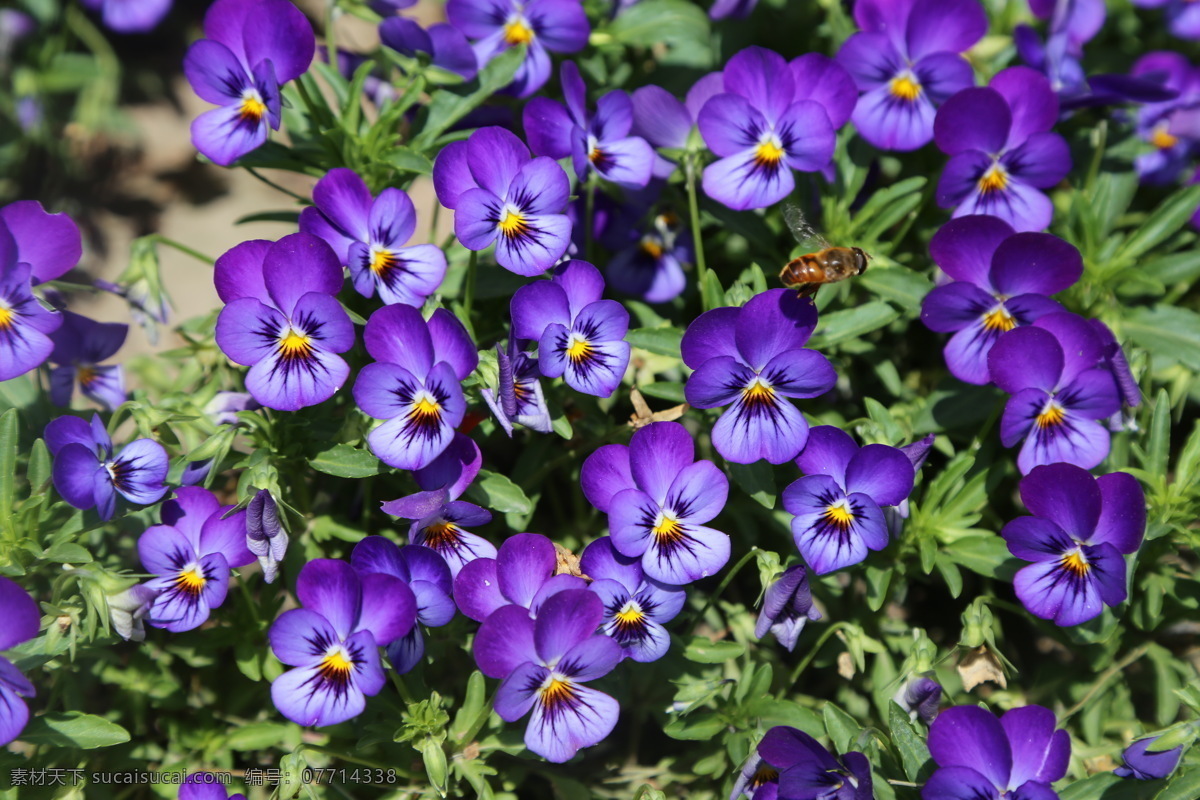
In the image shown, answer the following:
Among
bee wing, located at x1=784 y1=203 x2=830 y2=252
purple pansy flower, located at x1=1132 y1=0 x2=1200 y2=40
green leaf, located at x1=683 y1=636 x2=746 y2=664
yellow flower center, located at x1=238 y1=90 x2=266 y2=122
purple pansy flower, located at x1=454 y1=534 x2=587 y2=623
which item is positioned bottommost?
green leaf, located at x1=683 y1=636 x2=746 y2=664

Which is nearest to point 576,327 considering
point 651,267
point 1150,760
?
point 651,267

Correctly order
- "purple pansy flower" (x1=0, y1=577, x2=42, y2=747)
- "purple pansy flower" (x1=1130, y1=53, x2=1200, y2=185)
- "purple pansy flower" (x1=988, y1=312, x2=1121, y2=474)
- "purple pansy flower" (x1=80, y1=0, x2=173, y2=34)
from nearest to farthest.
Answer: "purple pansy flower" (x1=0, y1=577, x2=42, y2=747) < "purple pansy flower" (x1=988, y1=312, x2=1121, y2=474) < "purple pansy flower" (x1=1130, y1=53, x2=1200, y2=185) < "purple pansy flower" (x1=80, y1=0, x2=173, y2=34)

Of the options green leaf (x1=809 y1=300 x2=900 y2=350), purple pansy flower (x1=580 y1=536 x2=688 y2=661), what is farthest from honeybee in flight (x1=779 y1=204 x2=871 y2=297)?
purple pansy flower (x1=580 y1=536 x2=688 y2=661)

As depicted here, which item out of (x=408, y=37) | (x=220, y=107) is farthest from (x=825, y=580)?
(x=220, y=107)

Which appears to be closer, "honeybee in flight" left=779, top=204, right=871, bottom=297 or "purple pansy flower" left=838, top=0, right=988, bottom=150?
"honeybee in flight" left=779, top=204, right=871, bottom=297

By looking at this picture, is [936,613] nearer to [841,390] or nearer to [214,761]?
[841,390]

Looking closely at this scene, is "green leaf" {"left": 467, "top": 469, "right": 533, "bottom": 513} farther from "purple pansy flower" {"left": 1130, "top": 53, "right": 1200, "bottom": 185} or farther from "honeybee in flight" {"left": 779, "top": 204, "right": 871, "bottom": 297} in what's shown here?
"purple pansy flower" {"left": 1130, "top": 53, "right": 1200, "bottom": 185}
